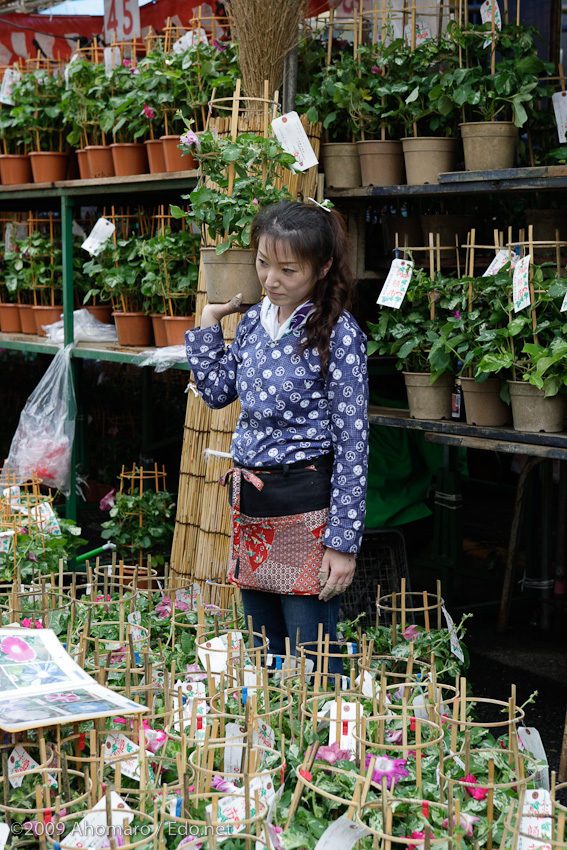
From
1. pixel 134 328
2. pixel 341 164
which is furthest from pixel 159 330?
pixel 341 164

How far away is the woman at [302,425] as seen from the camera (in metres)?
2.38

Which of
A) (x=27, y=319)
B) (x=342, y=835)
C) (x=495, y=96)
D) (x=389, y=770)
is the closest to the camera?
(x=342, y=835)

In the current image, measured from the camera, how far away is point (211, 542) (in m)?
3.43

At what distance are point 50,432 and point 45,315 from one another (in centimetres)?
82

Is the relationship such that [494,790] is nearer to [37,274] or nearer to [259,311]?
[259,311]

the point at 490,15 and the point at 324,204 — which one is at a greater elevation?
the point at 490,15

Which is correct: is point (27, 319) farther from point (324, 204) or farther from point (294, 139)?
point (324, 204)

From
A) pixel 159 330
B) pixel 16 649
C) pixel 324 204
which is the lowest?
pixel 16 649

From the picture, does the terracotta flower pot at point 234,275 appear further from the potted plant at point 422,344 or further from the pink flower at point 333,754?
the pink flower at point 333,754

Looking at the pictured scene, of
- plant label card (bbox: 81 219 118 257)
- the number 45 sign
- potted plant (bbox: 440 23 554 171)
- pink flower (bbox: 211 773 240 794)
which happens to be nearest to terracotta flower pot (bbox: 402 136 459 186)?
potted plant (bbox: 440 23 554 171)

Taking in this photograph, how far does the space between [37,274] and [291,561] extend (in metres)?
3.36

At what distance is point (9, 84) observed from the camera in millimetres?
5277

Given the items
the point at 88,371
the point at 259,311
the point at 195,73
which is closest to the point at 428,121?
the point at 195,73

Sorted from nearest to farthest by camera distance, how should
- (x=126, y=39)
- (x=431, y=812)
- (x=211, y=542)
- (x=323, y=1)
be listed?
(x=431, y=812) < (x=211, y=542) < (x=323, y=1) < (x=126, y=39)
